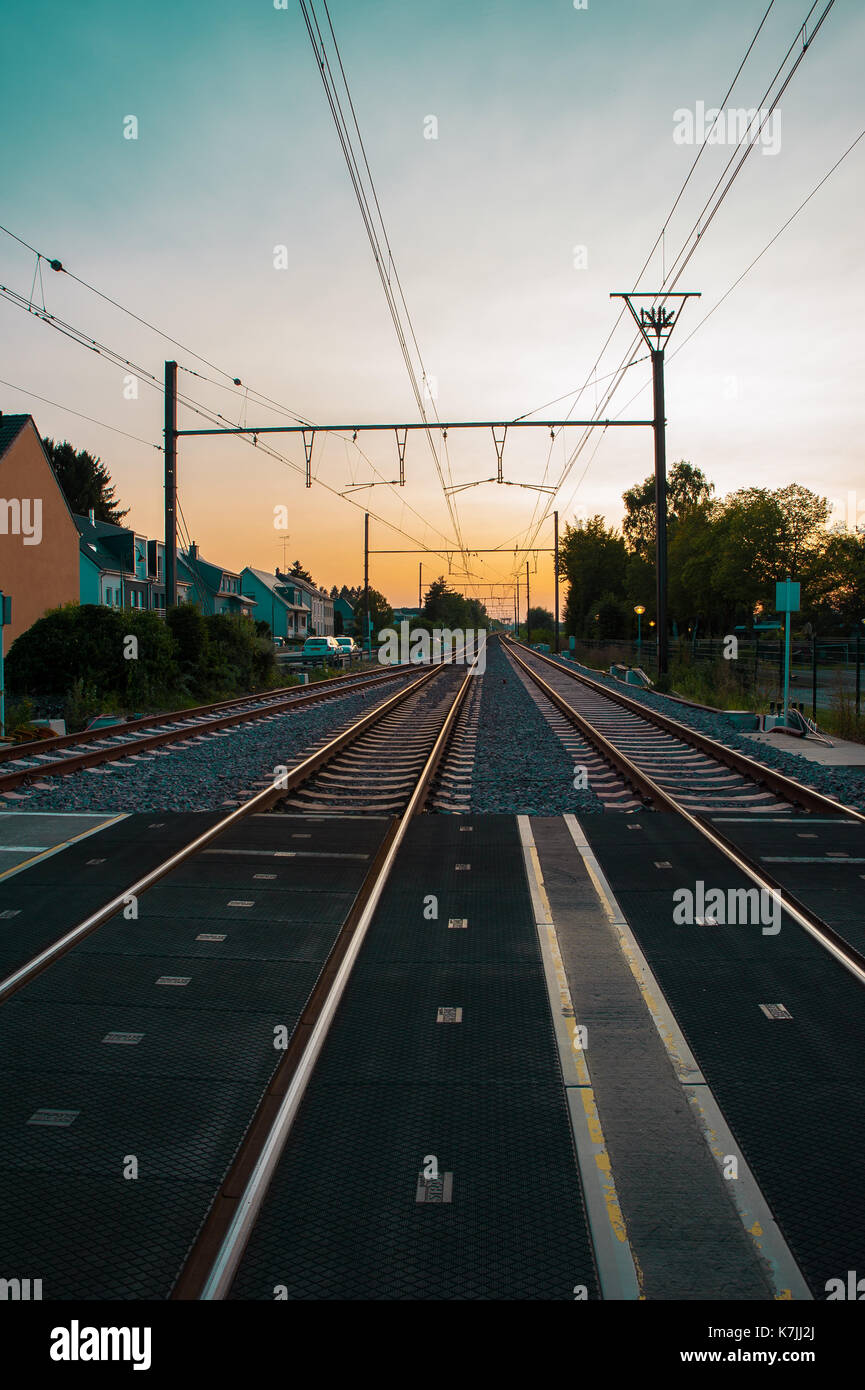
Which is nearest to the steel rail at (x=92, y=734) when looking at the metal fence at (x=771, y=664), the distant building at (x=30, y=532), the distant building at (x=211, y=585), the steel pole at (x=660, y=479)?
the distant building at (x=30, y=532)

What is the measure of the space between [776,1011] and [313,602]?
120111mm

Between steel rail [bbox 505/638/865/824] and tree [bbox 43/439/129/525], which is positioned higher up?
tree [bbox 43/439/129/525]

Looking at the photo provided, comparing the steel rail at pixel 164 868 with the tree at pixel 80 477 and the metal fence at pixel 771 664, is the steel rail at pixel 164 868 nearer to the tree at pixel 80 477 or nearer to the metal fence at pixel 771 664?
the metal fence at pixel 771 664

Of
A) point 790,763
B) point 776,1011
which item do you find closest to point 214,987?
point 776,1011

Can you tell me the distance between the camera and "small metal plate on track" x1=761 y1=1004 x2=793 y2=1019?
183 inches

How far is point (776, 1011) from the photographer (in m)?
4.70

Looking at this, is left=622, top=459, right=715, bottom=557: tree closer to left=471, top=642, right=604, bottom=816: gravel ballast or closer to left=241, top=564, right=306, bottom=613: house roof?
left=241, top=564, right=306, bottom=613: house roof

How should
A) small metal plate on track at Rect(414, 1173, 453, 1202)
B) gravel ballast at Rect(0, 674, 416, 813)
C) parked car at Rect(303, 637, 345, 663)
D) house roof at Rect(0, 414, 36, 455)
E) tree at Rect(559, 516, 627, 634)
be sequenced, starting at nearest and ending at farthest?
small metal plate on track at Rect(414, 1173, 453, 1202) < gravel ballast at Rect(0, 674, 416, 813) < house roof at Rect(0, 414, 36, 455) < parked car at Rect(303, 637, 345, 663) < tree at Rect(559, 516, 627, 634)

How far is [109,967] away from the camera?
5266mm

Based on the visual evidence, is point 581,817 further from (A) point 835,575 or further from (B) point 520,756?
(A) point 835,575

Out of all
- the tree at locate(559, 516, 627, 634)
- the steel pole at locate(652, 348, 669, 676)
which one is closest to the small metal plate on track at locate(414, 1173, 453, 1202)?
the steel pole at locate(652, 348, 669, 676)

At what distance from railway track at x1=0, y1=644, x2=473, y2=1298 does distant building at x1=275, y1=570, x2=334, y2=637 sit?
96039 millimetres

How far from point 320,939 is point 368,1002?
3.33 feet

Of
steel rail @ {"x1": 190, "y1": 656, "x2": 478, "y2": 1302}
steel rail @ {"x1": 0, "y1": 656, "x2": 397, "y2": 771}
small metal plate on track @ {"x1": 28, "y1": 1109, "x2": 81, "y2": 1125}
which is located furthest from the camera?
steel rail @ {"x1": 0, "y1": 656, "x2": 397, "y2": 771}
